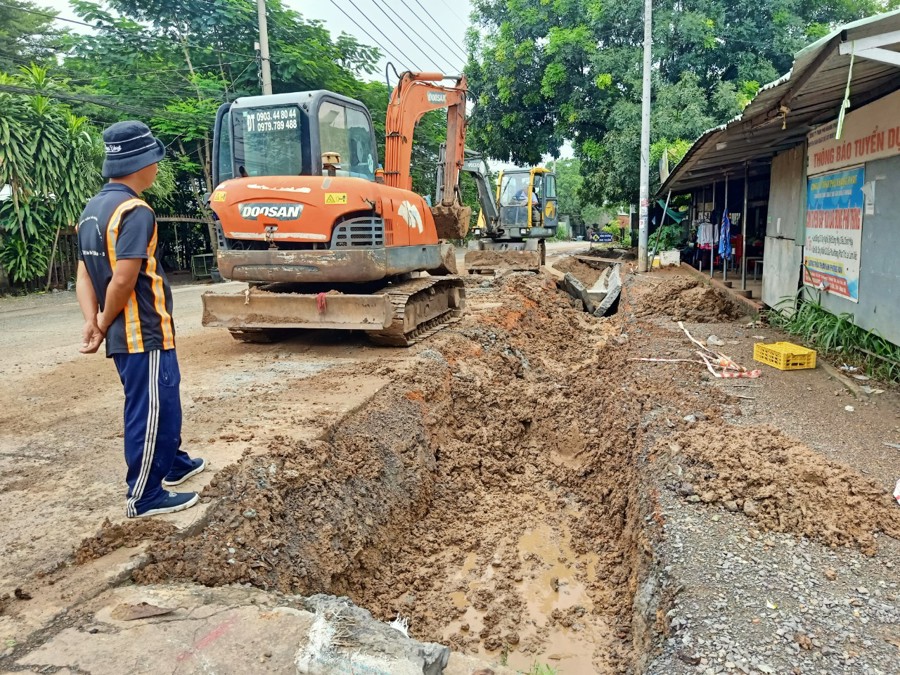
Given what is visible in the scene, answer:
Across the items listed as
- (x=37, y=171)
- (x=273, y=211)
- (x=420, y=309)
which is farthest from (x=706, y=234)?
(x=37, y=171)

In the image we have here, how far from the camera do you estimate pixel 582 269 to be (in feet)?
70.1

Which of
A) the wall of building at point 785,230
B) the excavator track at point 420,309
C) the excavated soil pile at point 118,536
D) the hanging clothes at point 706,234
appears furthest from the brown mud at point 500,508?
the hanging clothes at point 706,234

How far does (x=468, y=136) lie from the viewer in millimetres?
22375

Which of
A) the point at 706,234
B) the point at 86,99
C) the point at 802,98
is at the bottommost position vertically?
the point at 706,234

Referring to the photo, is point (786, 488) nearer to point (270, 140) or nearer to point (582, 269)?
point (270, 140)

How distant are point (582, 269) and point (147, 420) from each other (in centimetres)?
1934

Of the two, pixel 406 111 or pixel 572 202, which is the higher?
pixel 572 202

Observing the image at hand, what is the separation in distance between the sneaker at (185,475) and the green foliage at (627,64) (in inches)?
623

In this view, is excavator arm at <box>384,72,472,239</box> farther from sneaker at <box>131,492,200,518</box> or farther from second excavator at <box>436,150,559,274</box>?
sneaker at <box>131,492,200,518</box>

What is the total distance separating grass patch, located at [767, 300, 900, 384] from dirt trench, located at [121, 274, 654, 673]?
2.20m

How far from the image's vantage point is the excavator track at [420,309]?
7016mm

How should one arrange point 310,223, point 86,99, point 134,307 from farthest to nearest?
point 86,99 < point 310,223 < point 134,307

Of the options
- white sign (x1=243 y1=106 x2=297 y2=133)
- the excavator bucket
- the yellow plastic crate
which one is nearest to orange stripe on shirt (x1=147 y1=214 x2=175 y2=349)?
white sign (x1=243 y1=106 x2=297 y2=133)

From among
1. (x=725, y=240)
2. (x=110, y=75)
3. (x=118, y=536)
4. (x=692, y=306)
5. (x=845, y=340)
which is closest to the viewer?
(x=118, y=536)
